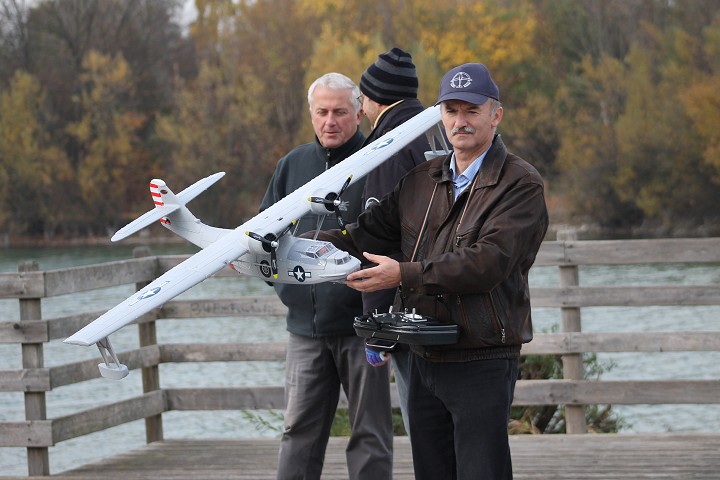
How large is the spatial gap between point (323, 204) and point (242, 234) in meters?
Result: 0.26

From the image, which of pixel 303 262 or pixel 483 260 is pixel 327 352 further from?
pixel 483 260

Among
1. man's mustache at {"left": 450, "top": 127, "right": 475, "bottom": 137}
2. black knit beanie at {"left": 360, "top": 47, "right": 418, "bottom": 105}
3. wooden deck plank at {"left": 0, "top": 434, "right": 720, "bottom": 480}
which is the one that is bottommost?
wooden deck plank at {"left": 0, "top": 434, "right": 720, "bottom": 480}

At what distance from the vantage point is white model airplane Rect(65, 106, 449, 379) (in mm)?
3123

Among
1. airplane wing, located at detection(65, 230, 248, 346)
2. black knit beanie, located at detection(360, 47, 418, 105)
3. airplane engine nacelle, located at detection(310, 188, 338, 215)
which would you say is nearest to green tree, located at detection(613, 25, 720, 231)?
black knit beanie, located at detection(360, 47, 418, 105)

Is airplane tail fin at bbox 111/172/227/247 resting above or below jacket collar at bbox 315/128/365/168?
below

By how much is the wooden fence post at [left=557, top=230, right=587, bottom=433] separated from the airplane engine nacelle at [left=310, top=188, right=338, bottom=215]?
9.46 ft

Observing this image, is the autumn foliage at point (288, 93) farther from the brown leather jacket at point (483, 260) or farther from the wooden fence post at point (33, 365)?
the brown leather jacket at point (483, 260)

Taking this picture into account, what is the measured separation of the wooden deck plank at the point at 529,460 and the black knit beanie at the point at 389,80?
6.19ft

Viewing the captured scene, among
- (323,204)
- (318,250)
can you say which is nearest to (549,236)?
(323,204)

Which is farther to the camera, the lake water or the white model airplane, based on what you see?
the lake water

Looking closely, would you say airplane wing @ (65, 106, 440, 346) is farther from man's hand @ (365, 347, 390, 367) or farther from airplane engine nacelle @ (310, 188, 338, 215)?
man's hand @ (365, 347, 390, 367)

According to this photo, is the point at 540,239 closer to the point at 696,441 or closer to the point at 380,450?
the point at 380,450

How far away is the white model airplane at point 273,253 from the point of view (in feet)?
10.2

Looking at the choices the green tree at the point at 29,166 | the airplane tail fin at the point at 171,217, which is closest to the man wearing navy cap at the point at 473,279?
the airplane tail fin at the point at 171,217
